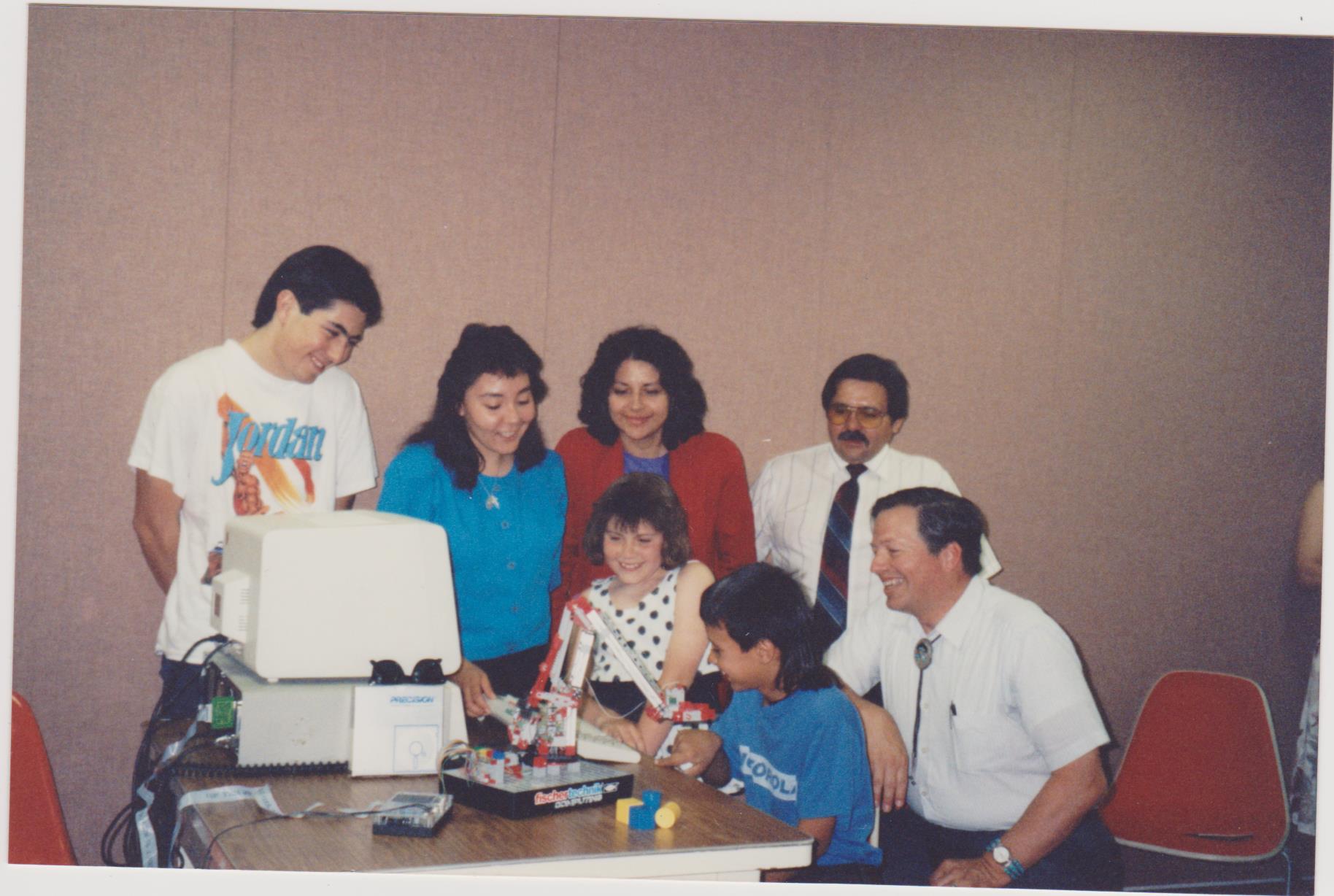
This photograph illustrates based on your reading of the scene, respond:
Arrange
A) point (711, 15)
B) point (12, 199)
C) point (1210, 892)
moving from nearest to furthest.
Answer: point (12, 199)
point (711, 15)
point (1210, 892)

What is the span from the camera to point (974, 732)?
2.49m

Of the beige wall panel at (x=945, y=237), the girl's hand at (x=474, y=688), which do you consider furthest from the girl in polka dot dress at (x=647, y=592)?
the beige wall panel at (x=945, y=237)

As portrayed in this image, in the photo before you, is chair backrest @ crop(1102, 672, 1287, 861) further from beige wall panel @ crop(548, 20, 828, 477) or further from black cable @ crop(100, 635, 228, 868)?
black cable @ crop(100, 635, 228, 868)

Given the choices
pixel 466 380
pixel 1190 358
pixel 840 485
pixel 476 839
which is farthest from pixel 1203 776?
pixel 466 380

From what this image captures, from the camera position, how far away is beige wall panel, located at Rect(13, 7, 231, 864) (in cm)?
248

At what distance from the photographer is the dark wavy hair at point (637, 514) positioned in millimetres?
2744

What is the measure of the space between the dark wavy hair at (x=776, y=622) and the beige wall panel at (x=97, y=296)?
125 centimetres

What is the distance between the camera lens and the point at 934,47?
270 cm

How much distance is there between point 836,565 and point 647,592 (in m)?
0.45

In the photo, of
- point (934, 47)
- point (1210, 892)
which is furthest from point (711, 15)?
point (1210, 892)

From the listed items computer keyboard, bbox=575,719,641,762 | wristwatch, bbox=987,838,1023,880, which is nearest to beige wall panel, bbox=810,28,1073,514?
wristwatch, bbox=987,838,1023,880

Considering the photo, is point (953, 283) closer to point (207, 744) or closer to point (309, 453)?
point (309, 453)

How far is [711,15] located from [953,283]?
83 cm

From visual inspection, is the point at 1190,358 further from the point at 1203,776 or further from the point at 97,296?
the point at 97,296
